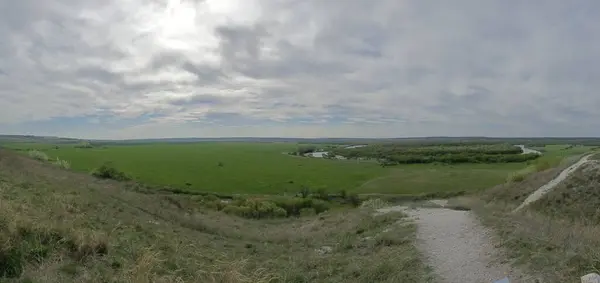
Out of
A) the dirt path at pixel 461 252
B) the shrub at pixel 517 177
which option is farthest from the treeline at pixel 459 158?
the dirt path at pixel 461 252

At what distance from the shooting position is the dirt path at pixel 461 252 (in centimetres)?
938

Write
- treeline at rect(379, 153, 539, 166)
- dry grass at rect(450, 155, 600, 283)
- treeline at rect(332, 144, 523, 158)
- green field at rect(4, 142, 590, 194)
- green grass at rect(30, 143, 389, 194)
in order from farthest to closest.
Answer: treeline at rect(332, 144, 523, 158)
treeline at rect(379, 153, 539, 166)
green grass at rect(30, 143, 389, 194)
green field at rect(4, 142, 590, 194)
dry grass at rect(450, 155, 600, 283)

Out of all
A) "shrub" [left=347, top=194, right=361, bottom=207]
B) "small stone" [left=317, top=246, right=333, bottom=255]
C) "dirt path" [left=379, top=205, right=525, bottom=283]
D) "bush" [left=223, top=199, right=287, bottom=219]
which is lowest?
"shrub" [left=347, top=194, right=361, bottom=207]

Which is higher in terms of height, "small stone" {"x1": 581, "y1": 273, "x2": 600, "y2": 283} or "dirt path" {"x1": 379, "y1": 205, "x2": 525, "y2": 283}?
"small stone" {"x1": 581, "y1": 273, "x2": 600, "y2": 283}

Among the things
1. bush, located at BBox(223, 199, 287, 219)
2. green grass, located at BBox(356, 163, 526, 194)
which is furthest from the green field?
bush, located at BBox(223, 199, 287, 219)

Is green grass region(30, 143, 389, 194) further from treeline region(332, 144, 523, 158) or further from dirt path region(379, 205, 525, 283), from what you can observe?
dirt path region(379, 205, 525, 283)

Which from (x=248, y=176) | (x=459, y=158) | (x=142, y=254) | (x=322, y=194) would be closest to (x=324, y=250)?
(x=142, y=254)

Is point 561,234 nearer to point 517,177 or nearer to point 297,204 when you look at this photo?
point 517,177

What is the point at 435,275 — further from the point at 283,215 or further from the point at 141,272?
the point at 283,215

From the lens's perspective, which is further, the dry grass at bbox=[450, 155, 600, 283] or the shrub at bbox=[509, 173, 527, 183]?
the shrub at bbox=[509, 173, 527, 183]

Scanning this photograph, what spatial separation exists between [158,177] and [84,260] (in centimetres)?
6729

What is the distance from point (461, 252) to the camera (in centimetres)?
1163

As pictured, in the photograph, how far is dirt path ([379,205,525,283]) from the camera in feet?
30.8

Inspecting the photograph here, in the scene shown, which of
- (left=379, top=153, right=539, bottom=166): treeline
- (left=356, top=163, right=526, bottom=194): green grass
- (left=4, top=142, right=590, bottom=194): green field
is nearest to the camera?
(left=356, top=163, right=526, bottom=194): green grass
